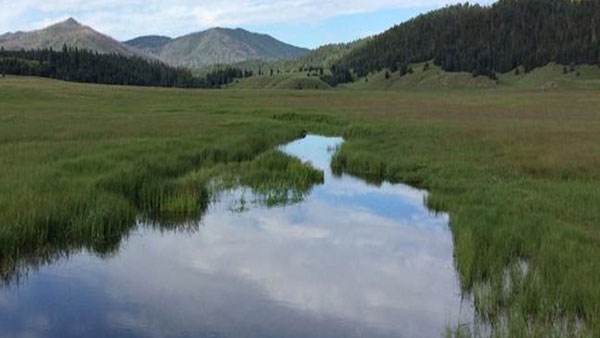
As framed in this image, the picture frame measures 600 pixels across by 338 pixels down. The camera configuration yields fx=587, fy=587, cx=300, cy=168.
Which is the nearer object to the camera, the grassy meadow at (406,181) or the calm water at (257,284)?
the calm water at (257,284)

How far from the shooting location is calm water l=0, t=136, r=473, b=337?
1351 centimetres

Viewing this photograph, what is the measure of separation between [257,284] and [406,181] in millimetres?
16936

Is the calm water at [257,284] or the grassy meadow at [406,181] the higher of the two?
the grassy meadow at [406,181]

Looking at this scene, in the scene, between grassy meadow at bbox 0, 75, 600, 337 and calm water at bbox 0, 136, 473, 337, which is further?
grassy meadow at bbox 0, 75, 600, 337

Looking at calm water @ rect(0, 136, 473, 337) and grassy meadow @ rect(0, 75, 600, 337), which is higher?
grassy meadow @ rect(0, 75, 600, 337)

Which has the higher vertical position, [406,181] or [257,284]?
[406,181]

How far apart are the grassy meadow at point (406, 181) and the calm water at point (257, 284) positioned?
1086 millimetres

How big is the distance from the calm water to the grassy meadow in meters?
1.09

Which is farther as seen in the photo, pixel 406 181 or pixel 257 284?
pixel 406 181

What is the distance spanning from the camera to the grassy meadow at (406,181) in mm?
14172

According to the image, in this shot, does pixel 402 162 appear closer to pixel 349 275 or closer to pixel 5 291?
pixel 349 275

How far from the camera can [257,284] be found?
16469mm

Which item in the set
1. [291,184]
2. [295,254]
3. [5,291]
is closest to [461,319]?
[295,254]

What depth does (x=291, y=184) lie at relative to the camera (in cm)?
3000
